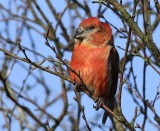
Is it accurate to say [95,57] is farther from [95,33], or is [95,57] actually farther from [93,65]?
[95,33]

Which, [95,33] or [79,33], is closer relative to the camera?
[79,33]

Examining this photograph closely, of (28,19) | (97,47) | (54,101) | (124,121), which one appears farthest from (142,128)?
(54,101)

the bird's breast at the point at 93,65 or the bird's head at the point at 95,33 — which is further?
the bird's head at the point at 95,33

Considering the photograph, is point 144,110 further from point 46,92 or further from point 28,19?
point 46,92

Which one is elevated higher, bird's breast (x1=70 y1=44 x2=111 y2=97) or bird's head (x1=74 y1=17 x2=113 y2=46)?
bird's head (x1=74 y1=17 x2=113 y2=46)

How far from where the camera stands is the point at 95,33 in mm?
5109

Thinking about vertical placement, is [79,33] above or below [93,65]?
above

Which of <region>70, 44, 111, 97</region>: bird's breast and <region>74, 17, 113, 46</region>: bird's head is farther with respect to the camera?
<region>74, 17, 113, 46</region>: bird's head

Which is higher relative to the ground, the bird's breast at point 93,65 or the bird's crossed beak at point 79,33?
the bird's crossed beak at point 79,33

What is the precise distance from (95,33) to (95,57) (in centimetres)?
31

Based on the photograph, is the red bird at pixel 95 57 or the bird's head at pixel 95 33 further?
the bird's head at pixel 95 33

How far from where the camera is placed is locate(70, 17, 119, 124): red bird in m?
4.90

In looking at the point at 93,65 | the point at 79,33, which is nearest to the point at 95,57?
the point at 93,65

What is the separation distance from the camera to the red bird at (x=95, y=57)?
4902 mm
